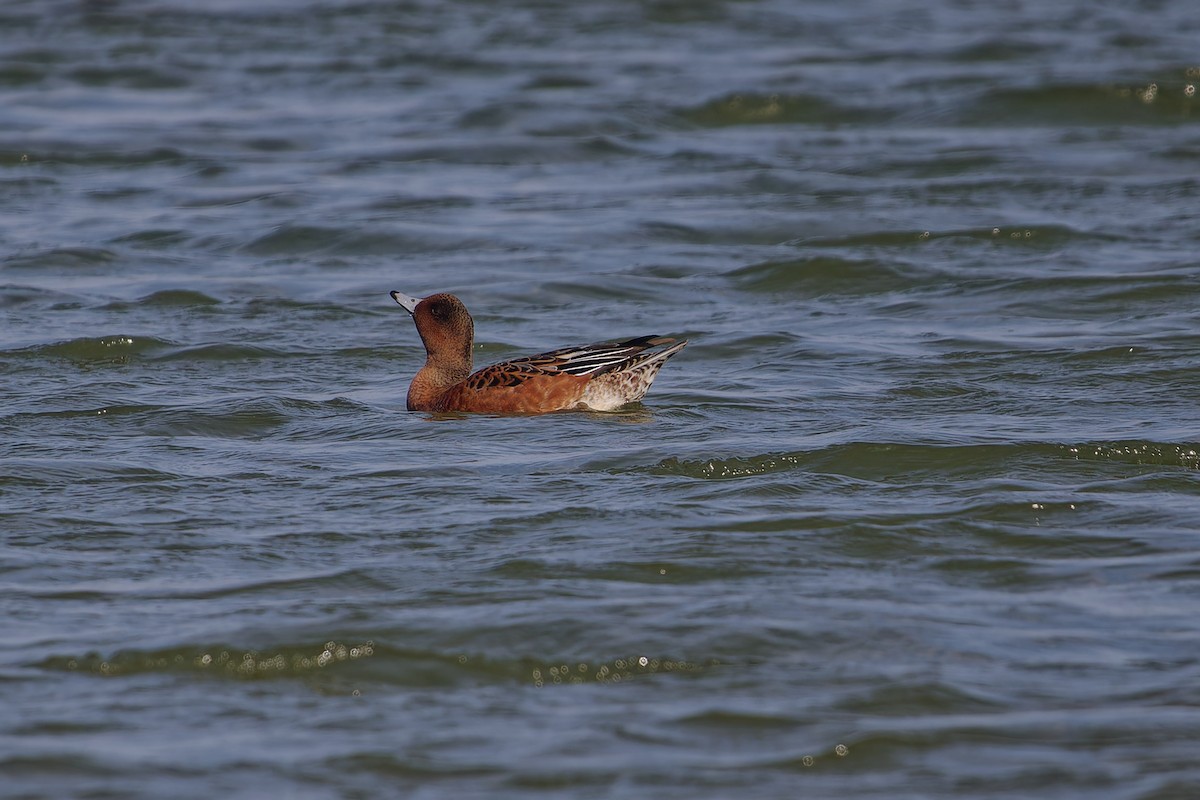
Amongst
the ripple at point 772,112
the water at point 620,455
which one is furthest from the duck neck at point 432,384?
the ripple at point 772,112

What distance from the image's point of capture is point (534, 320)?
38.1 ft

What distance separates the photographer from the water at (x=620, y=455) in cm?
522

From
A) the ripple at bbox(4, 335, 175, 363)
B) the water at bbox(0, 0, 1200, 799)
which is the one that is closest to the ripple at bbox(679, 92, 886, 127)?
the water at bbox(0, 0, 1200, 799)

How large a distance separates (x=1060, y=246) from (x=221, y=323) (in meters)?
6.11

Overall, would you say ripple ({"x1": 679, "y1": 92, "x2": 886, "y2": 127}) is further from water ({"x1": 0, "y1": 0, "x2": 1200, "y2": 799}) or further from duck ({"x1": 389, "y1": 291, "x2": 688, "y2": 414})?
duck ({"x1": 389, "y1": 291, "x2": 688, "y2": 414})

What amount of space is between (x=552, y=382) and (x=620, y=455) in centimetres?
105

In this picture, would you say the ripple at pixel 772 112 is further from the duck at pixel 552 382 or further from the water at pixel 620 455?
the duck at pixel 552 382

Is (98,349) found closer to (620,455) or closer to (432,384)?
(432,384)

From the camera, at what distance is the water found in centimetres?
522

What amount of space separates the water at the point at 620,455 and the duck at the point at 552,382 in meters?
0.18

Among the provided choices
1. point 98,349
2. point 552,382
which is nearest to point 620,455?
point 552,382

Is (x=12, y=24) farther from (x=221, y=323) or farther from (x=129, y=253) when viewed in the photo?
(x=221, y=323)

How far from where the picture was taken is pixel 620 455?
8016mm

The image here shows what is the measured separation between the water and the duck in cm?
18
